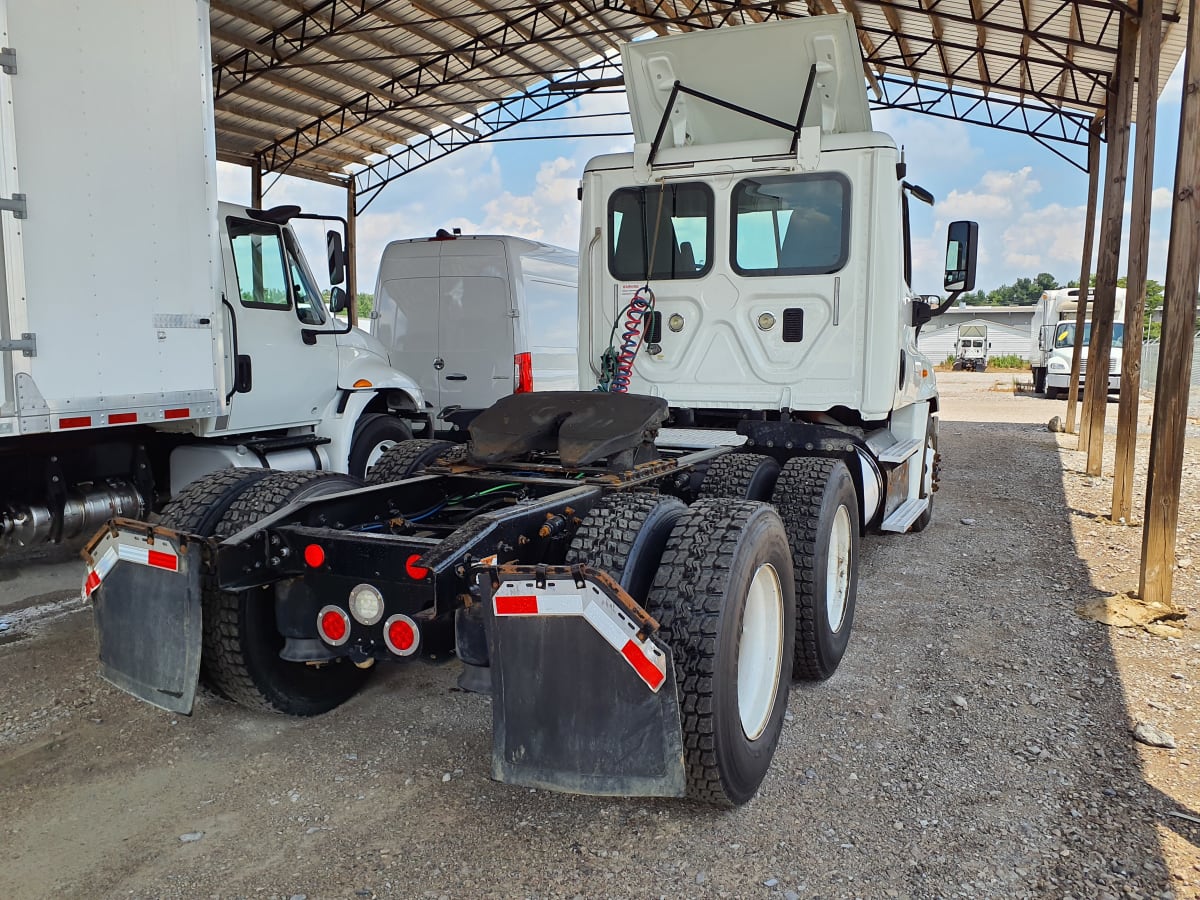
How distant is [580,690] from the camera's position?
2541mm

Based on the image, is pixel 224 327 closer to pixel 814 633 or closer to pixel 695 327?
pixel 695 327

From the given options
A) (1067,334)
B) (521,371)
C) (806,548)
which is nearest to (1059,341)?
(1067,334)

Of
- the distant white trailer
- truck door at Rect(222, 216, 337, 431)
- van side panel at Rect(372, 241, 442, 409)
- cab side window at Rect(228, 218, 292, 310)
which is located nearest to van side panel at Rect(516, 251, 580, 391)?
van side panel at Rect(372, 241, 442, 409)

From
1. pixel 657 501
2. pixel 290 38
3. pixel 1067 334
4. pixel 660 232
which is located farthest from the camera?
pixel 1067 334

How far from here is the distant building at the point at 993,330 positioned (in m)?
57.3

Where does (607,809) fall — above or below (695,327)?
below

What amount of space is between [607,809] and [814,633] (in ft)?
4.65

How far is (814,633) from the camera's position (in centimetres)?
404

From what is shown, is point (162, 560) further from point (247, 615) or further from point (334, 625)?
point (334, 625)

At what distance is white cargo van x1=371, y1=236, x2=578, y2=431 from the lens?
8773mm

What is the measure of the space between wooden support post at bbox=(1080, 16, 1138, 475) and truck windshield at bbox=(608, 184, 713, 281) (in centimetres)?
742

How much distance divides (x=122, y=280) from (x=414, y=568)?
3.23 meters

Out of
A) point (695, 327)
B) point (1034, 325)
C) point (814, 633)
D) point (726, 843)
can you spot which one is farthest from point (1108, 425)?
point (726, 843)

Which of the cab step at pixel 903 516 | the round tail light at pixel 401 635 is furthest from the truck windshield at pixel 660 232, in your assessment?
the round tail light at pixel 401 635
